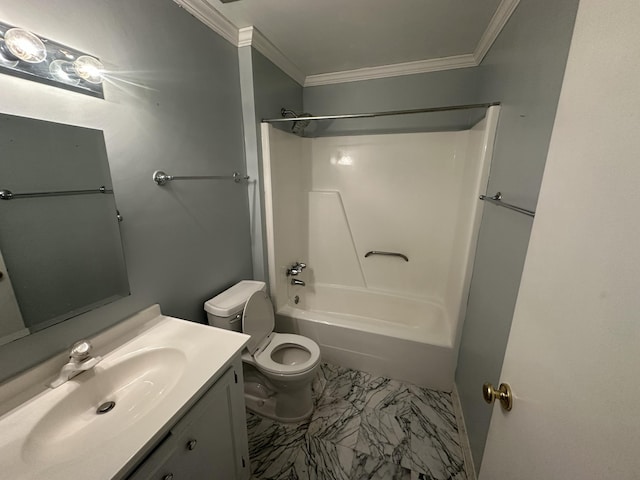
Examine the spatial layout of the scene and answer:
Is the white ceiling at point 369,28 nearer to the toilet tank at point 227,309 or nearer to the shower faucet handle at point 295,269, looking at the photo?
the toilet tank at point 227,309

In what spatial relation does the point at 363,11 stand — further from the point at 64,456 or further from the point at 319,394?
the point at 319,394

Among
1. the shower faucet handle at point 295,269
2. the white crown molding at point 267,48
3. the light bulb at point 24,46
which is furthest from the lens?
the shower faucet handle at point 295,269

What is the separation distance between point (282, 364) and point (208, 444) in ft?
2.60

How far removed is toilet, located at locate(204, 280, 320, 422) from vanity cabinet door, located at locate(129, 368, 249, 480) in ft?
1.32

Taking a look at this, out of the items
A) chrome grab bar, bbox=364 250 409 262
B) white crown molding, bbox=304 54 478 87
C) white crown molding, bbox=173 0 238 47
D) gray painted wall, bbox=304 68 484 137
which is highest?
white crown molding, bbox=304 54 478 87

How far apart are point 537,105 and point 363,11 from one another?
1.08m

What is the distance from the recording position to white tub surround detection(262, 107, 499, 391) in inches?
74.4

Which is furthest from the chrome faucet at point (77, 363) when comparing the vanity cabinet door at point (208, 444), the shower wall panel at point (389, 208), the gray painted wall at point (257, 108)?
the shower wall panel at point (389, 208)

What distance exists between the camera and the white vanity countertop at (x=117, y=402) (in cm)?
65

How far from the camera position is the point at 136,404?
3.05 feet

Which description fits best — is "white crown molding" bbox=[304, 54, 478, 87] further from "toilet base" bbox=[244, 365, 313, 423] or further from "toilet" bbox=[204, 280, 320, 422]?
"toilet base" bbox=[244, 365, 313, 423]

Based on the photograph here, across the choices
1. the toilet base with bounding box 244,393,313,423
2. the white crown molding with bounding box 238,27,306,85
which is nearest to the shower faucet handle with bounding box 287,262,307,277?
the toilet base with bounding box 244,393,313,423

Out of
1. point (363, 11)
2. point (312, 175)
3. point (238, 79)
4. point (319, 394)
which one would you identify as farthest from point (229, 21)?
point (319, 394)

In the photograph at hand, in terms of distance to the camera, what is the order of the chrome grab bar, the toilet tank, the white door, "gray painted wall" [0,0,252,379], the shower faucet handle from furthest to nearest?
the chrome grab bar, the shower faucet handle, the toilet tank, "gray painted wall" [0,0,252,379], the white door
